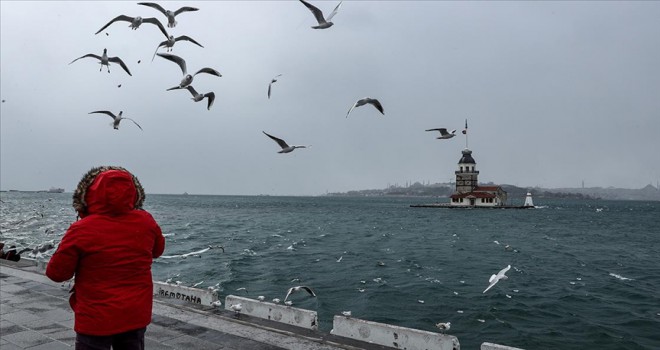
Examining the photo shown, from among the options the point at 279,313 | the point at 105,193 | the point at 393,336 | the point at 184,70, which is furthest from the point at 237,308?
the point at 105,193

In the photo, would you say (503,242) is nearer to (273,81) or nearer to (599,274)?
(599,274)

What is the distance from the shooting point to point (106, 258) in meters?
3.30

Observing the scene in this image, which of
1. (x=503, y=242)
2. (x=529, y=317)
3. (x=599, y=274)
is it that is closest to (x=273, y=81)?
(x=529, y=317)

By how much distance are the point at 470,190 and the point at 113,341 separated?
417 feet

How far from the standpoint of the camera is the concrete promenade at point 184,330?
7.09m

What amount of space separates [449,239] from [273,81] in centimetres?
4307

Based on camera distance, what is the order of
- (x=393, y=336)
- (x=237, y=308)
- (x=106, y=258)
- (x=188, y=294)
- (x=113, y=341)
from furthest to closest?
(x=188, y=294), (x=237, y=308), (x=393, y=336), (x=113, y=341), (x=106, y=258)

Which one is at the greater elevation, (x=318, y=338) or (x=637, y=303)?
(x=318, y=338)

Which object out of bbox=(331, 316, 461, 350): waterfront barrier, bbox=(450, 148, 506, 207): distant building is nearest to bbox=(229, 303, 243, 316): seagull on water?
bbox=(331, 316, 461, 350): waterfront barrier

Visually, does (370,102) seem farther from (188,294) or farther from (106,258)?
(106,258)

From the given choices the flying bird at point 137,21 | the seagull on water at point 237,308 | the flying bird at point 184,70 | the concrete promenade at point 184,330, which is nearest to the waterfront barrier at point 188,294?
the concrete promenade at point 184,330

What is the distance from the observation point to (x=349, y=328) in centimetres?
776

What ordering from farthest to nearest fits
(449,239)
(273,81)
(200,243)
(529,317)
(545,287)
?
(449,239) < (200,243) < (545,287) < (529,317) < (273,81)

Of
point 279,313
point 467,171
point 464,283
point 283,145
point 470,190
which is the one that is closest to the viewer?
point 279,313
